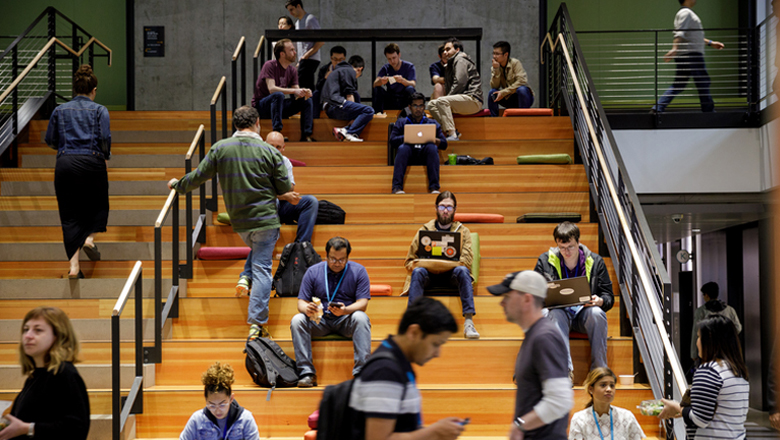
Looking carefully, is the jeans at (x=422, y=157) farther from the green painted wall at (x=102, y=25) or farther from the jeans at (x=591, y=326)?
the green painted wall at (x=102, y=25)

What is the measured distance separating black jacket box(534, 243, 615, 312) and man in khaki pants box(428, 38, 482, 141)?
10.3 ft

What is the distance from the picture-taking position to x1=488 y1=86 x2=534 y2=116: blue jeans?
9.90 meters

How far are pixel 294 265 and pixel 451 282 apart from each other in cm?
128

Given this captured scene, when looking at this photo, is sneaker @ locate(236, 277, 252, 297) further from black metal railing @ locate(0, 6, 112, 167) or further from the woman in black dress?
black metal railing @ locate(0, 6, 112, 167)

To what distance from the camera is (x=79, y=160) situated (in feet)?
21.2

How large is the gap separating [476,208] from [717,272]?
8761 millimetres

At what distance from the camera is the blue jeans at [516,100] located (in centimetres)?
990

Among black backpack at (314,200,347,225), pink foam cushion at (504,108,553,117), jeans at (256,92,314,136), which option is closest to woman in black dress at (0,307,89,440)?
black backpack at (314,200,347,225)

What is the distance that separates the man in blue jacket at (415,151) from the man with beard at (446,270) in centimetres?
120

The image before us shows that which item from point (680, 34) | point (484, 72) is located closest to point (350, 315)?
point (680, 34)

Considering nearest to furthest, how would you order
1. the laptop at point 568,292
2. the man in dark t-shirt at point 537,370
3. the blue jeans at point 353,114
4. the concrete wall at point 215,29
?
the man in dark t-shirt at point 537,370
the laptop at point 568,292
the blue jeans at point 353,114
the concrete wall at point 215,29

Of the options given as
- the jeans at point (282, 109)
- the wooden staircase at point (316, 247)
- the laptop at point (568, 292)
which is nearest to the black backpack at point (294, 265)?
the wooden staircase at point (316, 247)

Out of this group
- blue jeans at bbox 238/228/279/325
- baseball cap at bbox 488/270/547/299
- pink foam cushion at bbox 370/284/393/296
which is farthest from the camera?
pink foam cushion at bbox 370/284/393/296

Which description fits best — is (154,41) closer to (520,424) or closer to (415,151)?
(415,151)
